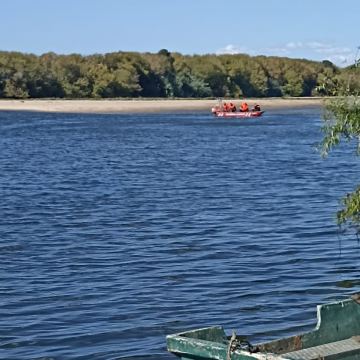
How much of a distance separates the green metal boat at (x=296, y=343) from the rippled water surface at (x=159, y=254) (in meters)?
2.53

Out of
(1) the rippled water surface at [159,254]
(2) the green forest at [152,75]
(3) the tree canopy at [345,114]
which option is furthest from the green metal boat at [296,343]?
(2) the green forest at [152,75]

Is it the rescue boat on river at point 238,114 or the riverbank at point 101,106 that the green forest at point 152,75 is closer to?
the riverbank at point 101,106

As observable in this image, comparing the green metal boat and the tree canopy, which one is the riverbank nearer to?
the tree canopy

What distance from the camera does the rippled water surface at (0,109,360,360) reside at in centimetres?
1157

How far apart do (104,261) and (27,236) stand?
3.24 meters

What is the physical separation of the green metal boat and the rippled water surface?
2.53m

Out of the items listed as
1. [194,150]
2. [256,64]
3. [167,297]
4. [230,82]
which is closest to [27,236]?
[167,297]

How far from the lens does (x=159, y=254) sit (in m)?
16.2

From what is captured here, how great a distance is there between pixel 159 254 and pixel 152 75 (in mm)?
118273

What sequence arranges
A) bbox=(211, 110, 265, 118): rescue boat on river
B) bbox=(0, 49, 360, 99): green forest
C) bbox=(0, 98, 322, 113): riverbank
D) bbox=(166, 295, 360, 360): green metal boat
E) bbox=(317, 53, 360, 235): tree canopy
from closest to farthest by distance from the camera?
bbox=(166, 295, 360, 360): green metal boat < bbox=(317, 53, 360, 235): tree canopy < bbox=(211, 110, 265, 118): rescue boat on river < bbox=(0, 98, 322, 113): riverbank < bbox=(0, 49, 360, 99): green forest

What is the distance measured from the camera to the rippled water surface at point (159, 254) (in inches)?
456

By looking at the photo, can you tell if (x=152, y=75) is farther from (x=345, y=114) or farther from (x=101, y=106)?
(x=345, y=114)

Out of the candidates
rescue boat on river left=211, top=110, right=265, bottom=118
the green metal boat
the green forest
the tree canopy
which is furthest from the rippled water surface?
the green forest

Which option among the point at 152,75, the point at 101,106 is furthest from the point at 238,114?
the point at 152,75
